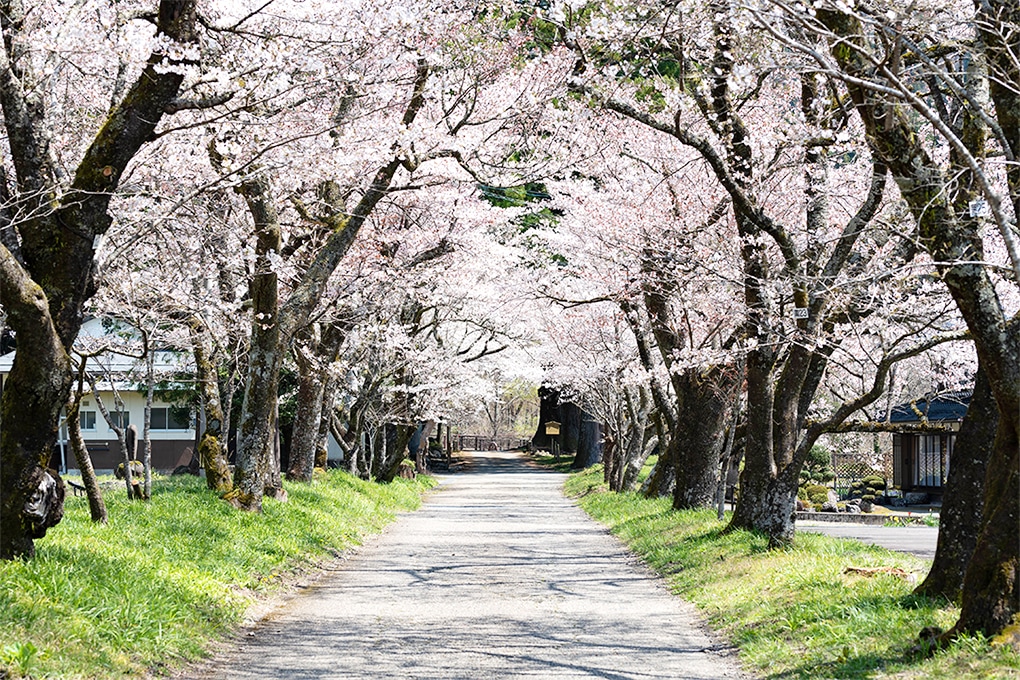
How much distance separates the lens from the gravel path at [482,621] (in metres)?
7.43

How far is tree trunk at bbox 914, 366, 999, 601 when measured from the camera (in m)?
8.00

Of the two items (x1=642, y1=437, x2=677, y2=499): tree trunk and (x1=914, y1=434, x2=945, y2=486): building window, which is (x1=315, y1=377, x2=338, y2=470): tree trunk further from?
(x1=914, y1=434, x2=945, y2=486): building window

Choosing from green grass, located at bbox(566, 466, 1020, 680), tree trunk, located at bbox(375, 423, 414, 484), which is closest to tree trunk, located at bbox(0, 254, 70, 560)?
green grass, located at bbox(566, 466, 1020, 680)

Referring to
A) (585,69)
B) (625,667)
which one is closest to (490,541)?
(585,69)

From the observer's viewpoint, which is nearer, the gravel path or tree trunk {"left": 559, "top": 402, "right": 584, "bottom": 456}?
the gravel path

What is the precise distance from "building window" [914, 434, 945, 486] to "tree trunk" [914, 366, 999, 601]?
78.5 ft

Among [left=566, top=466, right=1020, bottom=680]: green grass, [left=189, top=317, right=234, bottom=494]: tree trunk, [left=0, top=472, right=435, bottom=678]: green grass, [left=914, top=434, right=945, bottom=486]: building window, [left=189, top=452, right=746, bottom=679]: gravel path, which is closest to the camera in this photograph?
[left=0, top=472, right=435, bottom=678]: green grass

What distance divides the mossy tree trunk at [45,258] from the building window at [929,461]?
27252 mm

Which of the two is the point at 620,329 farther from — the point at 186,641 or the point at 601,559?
the point at 186,641

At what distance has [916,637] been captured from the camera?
7.37m

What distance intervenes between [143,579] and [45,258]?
8.85 feet

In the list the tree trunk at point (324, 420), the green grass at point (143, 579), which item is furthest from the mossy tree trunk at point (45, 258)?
the tree trunk at point (324, 420)

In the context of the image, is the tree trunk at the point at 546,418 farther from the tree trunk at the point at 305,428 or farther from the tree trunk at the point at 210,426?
the tree trunk at the point at 210,426

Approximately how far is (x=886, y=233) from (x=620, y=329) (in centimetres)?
1848
